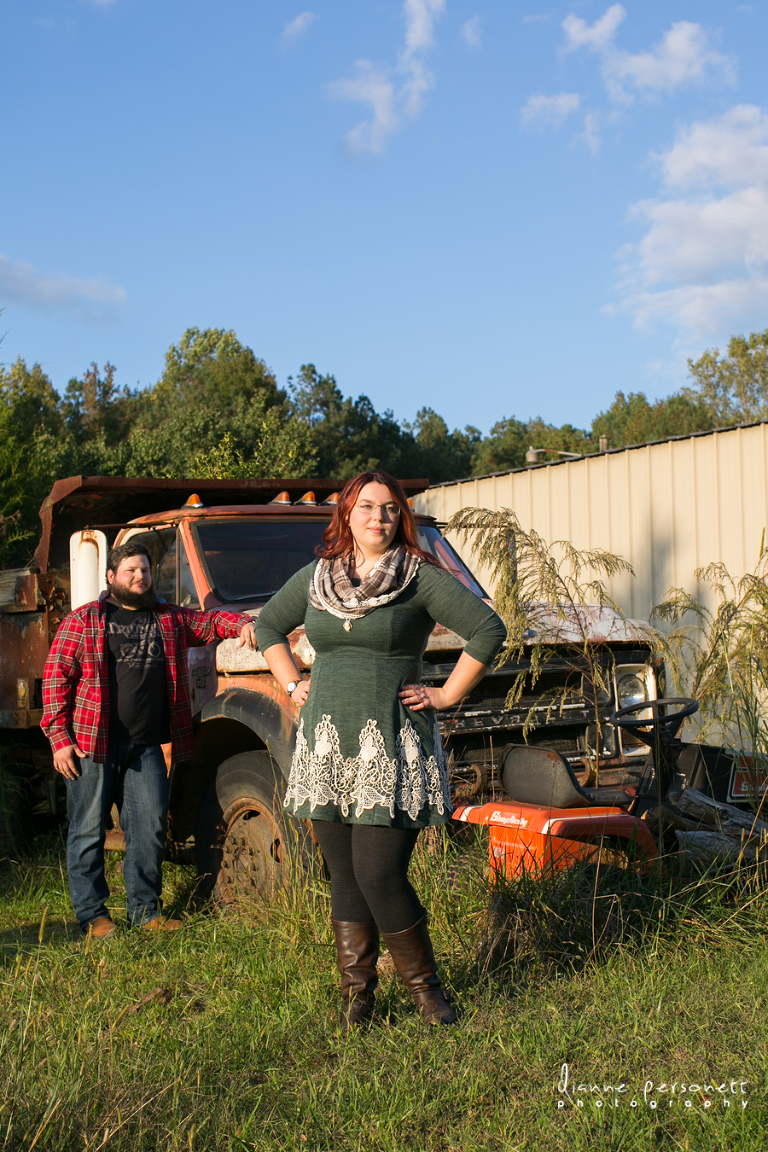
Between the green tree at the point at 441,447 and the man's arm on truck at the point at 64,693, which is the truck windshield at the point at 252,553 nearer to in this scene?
the man's arm on truck at the point at 64,693

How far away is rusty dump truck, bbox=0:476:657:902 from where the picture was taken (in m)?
4.44

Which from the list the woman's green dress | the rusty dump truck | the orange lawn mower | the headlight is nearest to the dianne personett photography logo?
the woman's green dress

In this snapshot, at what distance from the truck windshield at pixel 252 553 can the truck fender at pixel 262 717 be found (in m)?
0.67

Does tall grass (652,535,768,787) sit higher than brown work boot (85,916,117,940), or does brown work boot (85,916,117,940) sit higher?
tall grass (652,535,768,787)

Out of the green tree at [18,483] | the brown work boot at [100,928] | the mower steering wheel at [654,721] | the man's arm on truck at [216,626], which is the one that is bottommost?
the brown work boot at [100,928]

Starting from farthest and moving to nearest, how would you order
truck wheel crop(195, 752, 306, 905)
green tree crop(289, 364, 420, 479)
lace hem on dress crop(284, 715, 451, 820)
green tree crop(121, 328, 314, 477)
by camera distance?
green tree crop(289, 364, 420, 479) → green tree crop(121, 328, 314, 477) → truck wheel crop(195, 752, 306, 905) → lace hem on dress crop(284, 715, 451, 820)

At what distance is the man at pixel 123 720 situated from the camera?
466cm

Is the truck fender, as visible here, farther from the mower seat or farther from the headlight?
the headlight

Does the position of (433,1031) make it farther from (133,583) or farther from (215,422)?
(215,422)

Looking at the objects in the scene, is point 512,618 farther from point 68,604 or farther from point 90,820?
point 68,604

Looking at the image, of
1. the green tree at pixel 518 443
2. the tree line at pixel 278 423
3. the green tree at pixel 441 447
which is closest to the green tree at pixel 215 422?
the tree line at pixel 278 423

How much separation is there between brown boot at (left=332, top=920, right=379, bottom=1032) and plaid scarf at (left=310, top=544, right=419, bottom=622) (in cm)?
102

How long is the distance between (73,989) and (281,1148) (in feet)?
4.93

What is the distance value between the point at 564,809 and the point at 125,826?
2100mm
